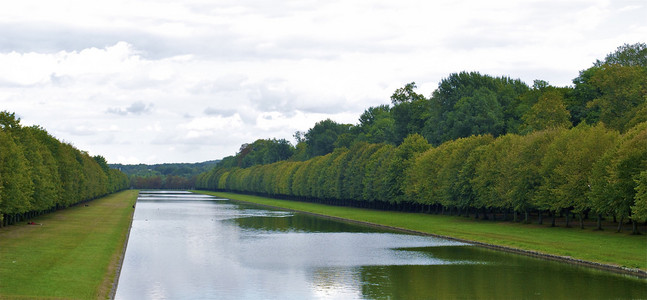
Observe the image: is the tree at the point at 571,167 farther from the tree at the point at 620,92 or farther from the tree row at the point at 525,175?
the tree at the point at 620,92

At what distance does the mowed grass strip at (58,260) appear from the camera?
34.0 m

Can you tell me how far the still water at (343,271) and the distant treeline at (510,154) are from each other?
52.6 ft

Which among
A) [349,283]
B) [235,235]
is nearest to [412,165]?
[235,235]

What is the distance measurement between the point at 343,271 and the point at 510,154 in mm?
46032

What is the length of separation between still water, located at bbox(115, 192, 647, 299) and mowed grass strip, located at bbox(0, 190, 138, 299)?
5.03 ft

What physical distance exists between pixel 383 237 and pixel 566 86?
8845 centimetres

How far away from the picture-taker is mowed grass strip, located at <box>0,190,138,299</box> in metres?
34.0

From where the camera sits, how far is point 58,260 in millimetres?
44250

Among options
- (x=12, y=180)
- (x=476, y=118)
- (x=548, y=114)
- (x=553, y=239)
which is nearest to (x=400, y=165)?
(x=476, y=118)

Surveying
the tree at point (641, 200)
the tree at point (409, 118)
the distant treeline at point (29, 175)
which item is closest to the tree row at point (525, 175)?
the tree at point (641, 200)

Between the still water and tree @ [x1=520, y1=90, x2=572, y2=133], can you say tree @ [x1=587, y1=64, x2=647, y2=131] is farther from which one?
the still water

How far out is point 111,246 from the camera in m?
55.7

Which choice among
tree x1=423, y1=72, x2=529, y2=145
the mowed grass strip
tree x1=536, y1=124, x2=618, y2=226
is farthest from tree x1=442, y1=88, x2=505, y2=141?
the mowed grass strip

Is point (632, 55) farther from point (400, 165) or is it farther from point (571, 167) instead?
point (571, 167)
